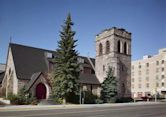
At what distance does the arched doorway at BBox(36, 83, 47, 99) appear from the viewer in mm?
Answer: 39125

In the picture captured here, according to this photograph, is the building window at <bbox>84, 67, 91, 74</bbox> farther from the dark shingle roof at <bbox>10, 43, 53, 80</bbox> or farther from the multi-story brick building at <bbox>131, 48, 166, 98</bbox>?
the multi-story brick building at <bbox>131, 48, 166, 98</bbox>

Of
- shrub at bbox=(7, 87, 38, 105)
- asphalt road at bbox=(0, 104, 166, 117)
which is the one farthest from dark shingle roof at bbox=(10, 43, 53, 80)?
asphalt road at bbox=(0, 104, 166, 117)

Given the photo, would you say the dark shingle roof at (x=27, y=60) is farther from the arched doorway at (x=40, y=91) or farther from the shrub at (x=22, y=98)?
the shrub at (x=22, y=98)

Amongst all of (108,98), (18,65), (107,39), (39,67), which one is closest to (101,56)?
(107,39)

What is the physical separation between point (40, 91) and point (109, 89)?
40.6 feet

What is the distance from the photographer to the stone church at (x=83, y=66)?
130ft

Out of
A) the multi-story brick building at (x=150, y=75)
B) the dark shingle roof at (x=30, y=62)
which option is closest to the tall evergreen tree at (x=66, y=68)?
the dark shingle roof at (x=30, y=62)

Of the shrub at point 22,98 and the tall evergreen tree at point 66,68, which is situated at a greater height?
the tall evergreen tree at point 66,68

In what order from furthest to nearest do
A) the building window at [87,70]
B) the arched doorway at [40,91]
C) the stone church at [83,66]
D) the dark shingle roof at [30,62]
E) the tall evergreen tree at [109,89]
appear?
the building window at [87,70]
the tall evergreen tree at [109,89]
the dark shingle roof at [30,62]
the stone church at [83,66]
the arched doorway at [40,91]

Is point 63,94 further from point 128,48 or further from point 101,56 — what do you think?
point 128,48

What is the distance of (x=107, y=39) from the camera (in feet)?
166

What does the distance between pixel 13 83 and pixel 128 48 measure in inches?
974

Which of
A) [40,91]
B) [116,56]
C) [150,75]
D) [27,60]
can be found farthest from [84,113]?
[150,75]

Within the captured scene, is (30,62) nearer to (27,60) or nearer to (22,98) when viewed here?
(27,60)
